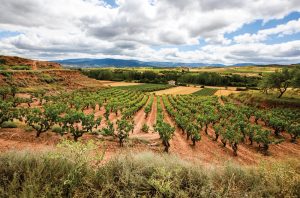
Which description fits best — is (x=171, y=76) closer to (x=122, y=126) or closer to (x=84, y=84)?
(x=84, y=84)

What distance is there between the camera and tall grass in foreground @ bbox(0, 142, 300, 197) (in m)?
5.02

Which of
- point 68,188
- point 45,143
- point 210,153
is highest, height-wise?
point 68,188

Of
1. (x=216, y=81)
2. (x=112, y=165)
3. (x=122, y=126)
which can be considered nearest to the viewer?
(x=112, y=165)

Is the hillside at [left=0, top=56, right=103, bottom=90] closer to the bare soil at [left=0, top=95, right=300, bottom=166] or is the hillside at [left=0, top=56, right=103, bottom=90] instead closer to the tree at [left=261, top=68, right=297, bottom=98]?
the bare soil at [left=0, top=95, right=300, bottom=166]

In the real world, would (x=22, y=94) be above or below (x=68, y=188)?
below

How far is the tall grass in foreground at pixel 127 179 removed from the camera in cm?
502

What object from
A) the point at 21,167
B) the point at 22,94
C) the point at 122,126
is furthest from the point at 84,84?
the point at 21,167

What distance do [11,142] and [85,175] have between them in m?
9.58

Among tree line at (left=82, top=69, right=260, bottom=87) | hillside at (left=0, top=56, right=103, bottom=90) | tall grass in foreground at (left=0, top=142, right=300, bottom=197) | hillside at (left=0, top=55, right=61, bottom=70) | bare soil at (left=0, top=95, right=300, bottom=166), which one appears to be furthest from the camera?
tree line at (left=82, top=69, right=260, bottom=87)

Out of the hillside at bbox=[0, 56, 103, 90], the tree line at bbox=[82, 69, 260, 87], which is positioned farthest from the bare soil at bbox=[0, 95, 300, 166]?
the tree line at bbox=[82, 69, 260, 87]

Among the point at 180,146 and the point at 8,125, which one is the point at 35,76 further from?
the point at 180,146

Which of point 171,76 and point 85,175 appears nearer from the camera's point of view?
point 85,175

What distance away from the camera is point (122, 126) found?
16.0m

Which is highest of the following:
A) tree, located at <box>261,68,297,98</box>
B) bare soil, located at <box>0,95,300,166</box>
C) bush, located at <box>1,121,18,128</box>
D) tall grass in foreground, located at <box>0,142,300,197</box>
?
tree, located at <box>261,68,297,98</box>
